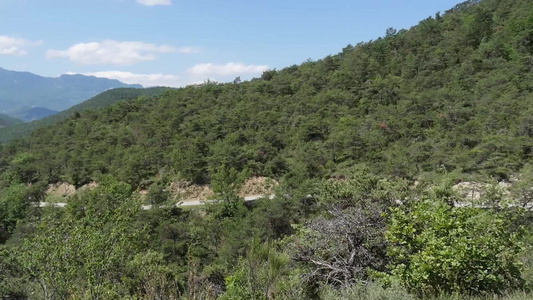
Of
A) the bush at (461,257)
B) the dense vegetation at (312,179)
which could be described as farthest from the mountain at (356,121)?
the bush at (461,257)

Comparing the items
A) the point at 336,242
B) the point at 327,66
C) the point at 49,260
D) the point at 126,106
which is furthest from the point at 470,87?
the point at 126,106

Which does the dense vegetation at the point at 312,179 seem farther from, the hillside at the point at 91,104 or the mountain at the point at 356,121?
the hillside at the point at 91,104

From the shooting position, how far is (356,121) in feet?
96.0

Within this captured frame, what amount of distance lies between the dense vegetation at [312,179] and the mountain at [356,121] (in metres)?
0.16

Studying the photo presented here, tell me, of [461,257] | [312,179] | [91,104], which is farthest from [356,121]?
[91,104]

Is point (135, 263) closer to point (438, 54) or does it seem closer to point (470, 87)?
point (470, 87)

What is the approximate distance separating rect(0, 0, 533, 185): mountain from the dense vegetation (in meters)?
0.16

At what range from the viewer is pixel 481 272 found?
14.4ft

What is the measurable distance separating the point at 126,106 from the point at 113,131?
7.82m

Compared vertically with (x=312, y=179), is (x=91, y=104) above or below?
above

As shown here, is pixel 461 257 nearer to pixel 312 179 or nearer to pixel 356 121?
pixel 312 179

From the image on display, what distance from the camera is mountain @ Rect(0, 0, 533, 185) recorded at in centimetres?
2269

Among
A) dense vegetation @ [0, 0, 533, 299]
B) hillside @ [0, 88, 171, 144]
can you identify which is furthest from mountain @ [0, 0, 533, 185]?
hillside @ [0, 88, 171, 144]

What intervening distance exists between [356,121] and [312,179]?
30.4 ft
